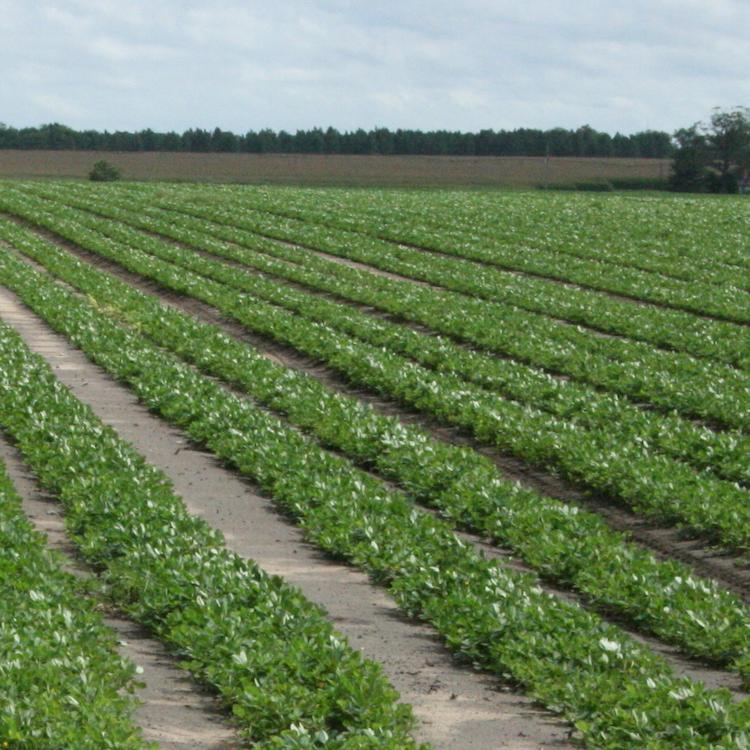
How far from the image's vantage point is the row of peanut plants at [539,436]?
11.8 metres

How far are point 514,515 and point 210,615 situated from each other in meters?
3.83

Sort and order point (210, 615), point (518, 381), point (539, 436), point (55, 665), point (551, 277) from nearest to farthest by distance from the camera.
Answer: point (55, 665) < point (210, 615) < point (539, 436) < point (518, 381) < point (551, 277)

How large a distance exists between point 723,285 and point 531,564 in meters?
21.8

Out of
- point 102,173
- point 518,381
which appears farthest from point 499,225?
point 102,173

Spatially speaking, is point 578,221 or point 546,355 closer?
point 546,355

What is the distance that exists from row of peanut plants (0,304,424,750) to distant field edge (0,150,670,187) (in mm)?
84477

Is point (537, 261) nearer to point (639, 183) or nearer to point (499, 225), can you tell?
point (499, 225)

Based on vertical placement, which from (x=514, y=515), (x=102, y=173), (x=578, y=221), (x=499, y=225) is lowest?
(x=514, y=515)

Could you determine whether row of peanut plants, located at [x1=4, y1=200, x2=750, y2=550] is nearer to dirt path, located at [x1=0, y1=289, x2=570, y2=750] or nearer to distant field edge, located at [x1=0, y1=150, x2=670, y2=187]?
dirt path, located at [x1=0, y1=289, x2=570, y2=750]

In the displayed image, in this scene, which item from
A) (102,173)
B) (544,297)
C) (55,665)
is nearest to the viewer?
(55,665)

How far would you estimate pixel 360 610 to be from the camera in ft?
30.9

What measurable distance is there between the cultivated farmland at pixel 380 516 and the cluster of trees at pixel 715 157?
7518cm

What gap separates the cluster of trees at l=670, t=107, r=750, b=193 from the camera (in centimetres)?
10081

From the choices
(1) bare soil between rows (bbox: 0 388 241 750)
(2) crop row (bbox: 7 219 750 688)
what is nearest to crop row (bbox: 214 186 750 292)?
(2) crop row (bbox: 7 219 750 688)
